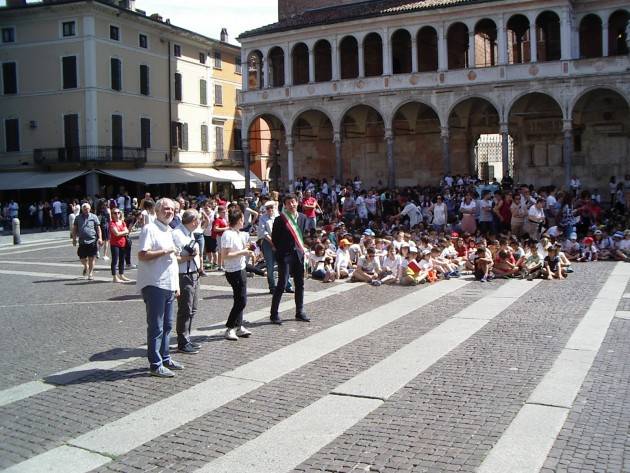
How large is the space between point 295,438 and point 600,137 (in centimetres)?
3242

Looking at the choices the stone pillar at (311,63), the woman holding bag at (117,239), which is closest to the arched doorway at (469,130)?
the stone pillar at (311,63)

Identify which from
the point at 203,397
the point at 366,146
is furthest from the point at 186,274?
the point at 366,146

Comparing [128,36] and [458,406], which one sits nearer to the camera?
[458,406]

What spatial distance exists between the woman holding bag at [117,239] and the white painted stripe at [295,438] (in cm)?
939

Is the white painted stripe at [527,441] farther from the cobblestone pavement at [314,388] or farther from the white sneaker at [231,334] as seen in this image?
the white sneaker at [231,334]

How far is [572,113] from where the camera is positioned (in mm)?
32094

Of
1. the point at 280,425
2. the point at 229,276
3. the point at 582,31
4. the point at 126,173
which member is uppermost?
the point at 582,31

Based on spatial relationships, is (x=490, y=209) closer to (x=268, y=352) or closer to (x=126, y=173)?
(x=268, y=352)

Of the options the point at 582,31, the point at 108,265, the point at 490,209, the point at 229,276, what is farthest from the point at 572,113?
the point at 229,276

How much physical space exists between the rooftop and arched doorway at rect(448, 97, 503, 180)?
5321mm

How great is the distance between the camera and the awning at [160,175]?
3916 centimetres

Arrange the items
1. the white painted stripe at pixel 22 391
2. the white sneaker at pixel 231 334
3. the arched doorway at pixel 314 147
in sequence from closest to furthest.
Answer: the white painted stripe at pixel 22 391 < the white sneaker at pixel 231 334 < the arched doorway at pixel 314 147

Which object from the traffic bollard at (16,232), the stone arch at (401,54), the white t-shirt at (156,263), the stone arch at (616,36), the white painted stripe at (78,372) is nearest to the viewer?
the white painted stripe at (78,372)

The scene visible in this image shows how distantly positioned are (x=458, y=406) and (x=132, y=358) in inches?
156
